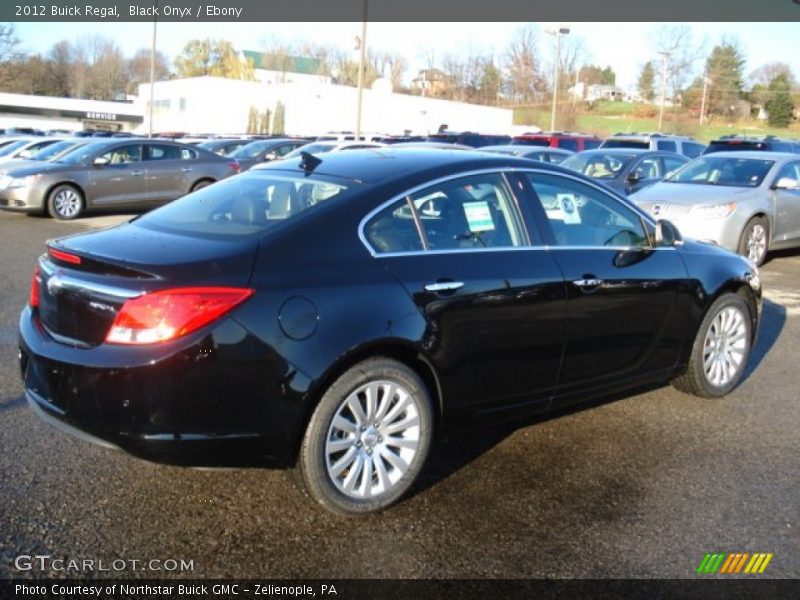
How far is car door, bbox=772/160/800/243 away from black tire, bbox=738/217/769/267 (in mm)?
188

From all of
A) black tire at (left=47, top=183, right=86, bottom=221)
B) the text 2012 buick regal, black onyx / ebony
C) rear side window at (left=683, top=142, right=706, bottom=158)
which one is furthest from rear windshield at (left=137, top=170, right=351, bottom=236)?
rear side window at (left=683, top=142, right=706, bottom=158)

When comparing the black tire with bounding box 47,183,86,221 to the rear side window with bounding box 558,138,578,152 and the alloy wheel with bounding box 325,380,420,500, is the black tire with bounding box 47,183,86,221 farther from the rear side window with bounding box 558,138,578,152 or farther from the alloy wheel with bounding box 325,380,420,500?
the rear side window with bounding box 558,138,578,152

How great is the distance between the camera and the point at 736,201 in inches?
416

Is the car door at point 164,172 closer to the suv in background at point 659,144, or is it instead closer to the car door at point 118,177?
the car door at point 118,177

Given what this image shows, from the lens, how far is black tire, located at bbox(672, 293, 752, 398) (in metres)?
5.30

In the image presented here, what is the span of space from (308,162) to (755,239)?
8338mm

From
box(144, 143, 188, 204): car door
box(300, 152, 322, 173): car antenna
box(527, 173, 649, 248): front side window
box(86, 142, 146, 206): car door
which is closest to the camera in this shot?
box(300, 152, 322, 173): car antenna

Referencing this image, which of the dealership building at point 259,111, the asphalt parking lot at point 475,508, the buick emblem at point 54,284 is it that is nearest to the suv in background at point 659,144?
the asphalt parking lot at point 475,508

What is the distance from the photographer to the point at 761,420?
5129 mm

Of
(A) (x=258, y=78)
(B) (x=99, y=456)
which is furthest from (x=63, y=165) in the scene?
(A) (x=258, y=78)

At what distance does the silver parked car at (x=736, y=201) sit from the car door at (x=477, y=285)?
6.75 m

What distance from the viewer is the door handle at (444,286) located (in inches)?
149

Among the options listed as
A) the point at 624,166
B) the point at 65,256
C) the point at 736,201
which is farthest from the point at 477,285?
the point at 624,166

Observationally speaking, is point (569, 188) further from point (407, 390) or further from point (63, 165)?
point (63, 165)
